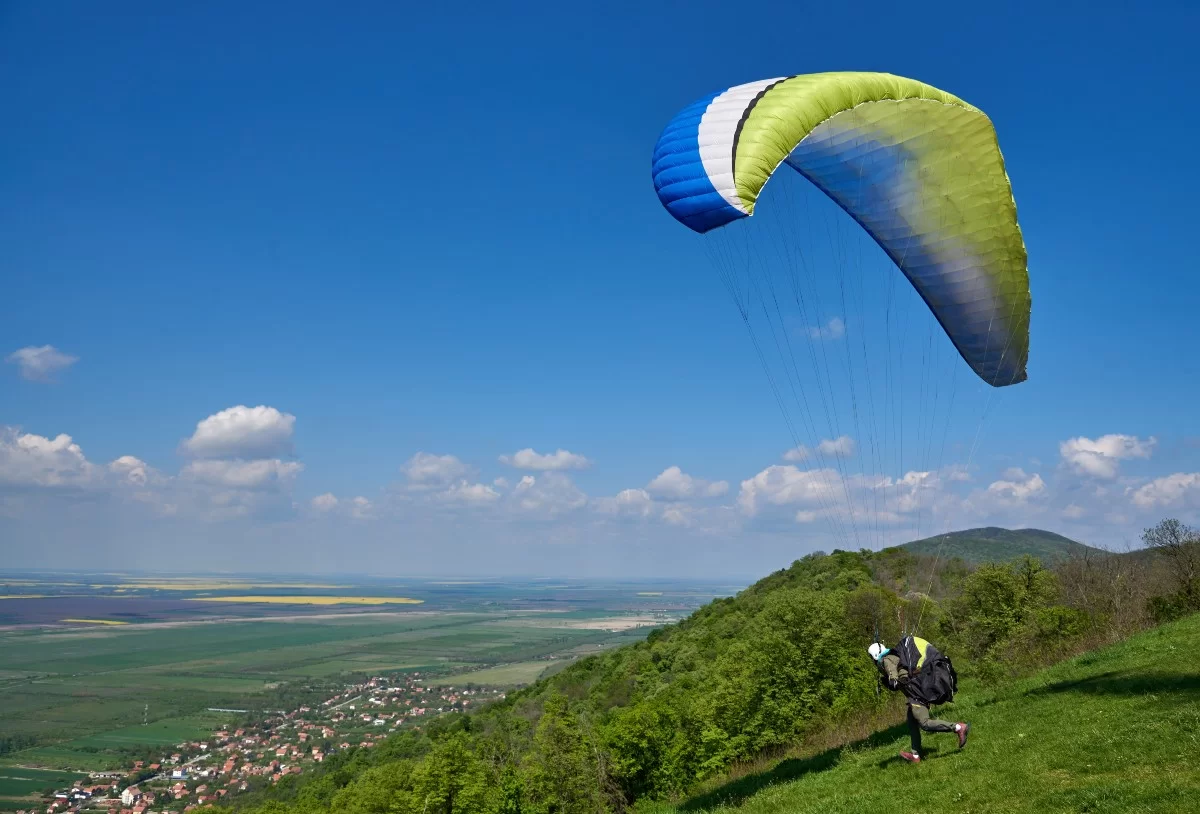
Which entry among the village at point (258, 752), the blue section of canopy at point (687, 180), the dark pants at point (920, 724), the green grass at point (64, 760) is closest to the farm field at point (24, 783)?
the green grass at point (64, 760)

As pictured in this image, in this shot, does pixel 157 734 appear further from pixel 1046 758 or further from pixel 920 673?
pixel 1046 758

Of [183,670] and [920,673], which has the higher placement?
[920,673]

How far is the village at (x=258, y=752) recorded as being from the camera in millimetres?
63406

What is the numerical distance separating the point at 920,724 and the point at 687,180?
8.54m

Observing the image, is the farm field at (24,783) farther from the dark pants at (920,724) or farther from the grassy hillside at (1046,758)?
the dark pants at (920,724)

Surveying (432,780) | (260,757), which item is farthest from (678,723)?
(260,757)

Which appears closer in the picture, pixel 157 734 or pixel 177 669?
pixel 157 734

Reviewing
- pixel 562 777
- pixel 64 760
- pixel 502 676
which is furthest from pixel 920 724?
pixel 502 676

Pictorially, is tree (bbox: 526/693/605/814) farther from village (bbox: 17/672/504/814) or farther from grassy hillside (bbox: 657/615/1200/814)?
village (bbox: 17/672/504/814)

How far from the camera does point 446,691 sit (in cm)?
11188

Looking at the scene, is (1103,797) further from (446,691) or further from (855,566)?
(446,691)

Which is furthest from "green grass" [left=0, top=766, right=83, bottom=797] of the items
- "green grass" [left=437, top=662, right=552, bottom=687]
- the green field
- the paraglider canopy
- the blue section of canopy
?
the paraglider canopy

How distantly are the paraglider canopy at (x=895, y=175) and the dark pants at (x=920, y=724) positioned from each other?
7207 millimetres

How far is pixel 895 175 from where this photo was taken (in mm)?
13422
